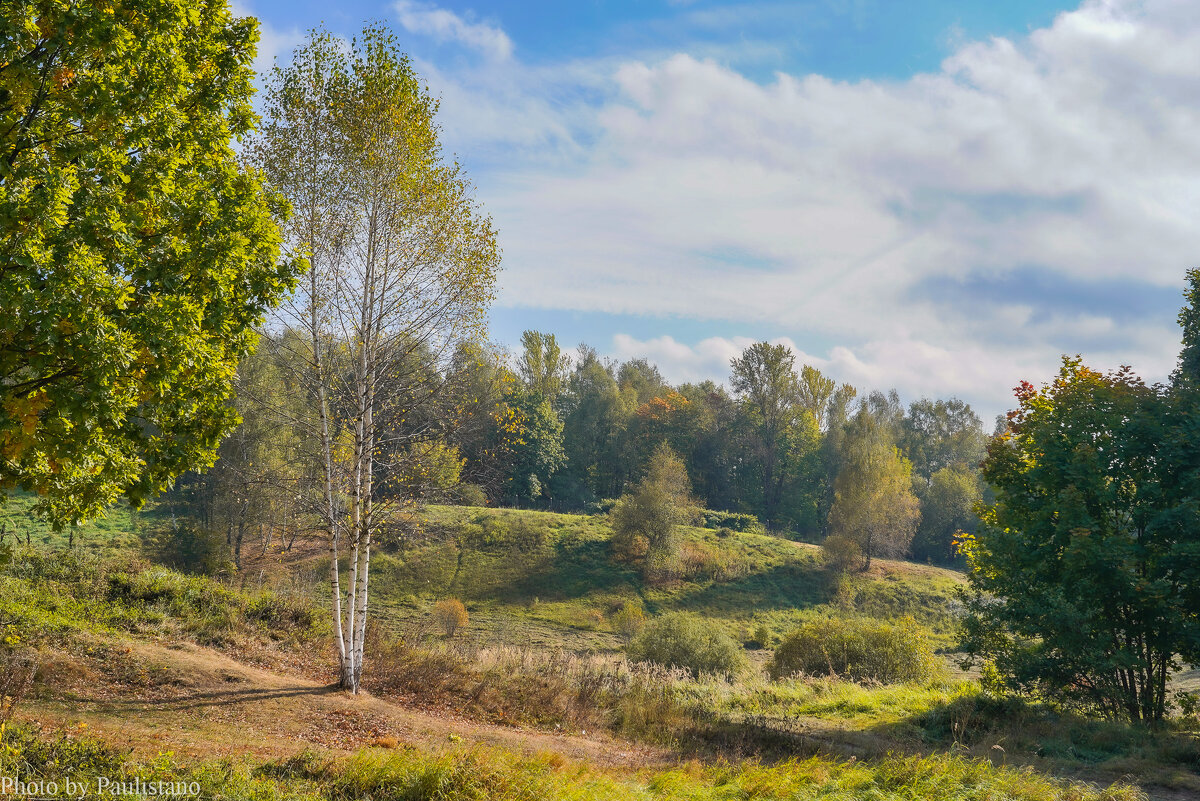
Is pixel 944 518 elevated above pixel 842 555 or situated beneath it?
elevated above

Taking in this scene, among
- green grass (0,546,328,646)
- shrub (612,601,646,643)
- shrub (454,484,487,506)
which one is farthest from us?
shrub (612,601,646,643)

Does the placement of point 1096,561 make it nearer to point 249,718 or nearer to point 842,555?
point 249,718

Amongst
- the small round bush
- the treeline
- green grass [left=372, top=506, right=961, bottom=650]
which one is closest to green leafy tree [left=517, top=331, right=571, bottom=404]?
the treeline

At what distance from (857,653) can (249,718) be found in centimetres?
1662

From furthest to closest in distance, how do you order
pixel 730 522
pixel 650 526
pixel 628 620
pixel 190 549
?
pixel 730 522, pixel 650 526, pixel 628 620, pixel 190 549

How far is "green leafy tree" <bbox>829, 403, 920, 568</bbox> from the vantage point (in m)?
44.2

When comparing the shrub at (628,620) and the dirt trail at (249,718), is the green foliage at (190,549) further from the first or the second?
the dirt trail at (249,718)

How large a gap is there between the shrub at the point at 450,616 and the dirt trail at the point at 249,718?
51.7ft

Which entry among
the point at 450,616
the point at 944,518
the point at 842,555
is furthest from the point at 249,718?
the point at 944,518

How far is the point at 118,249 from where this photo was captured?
6.43 m

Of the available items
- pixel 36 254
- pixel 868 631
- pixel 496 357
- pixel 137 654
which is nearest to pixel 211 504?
pixel 137 654

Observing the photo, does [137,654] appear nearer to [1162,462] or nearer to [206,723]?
[206,723]

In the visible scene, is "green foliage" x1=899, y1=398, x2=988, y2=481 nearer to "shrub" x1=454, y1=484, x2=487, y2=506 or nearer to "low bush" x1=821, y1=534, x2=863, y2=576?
"low bush" x1=821, y1=534, x2=863, y2=576

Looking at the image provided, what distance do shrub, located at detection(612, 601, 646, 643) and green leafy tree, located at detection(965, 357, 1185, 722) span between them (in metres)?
19.0
